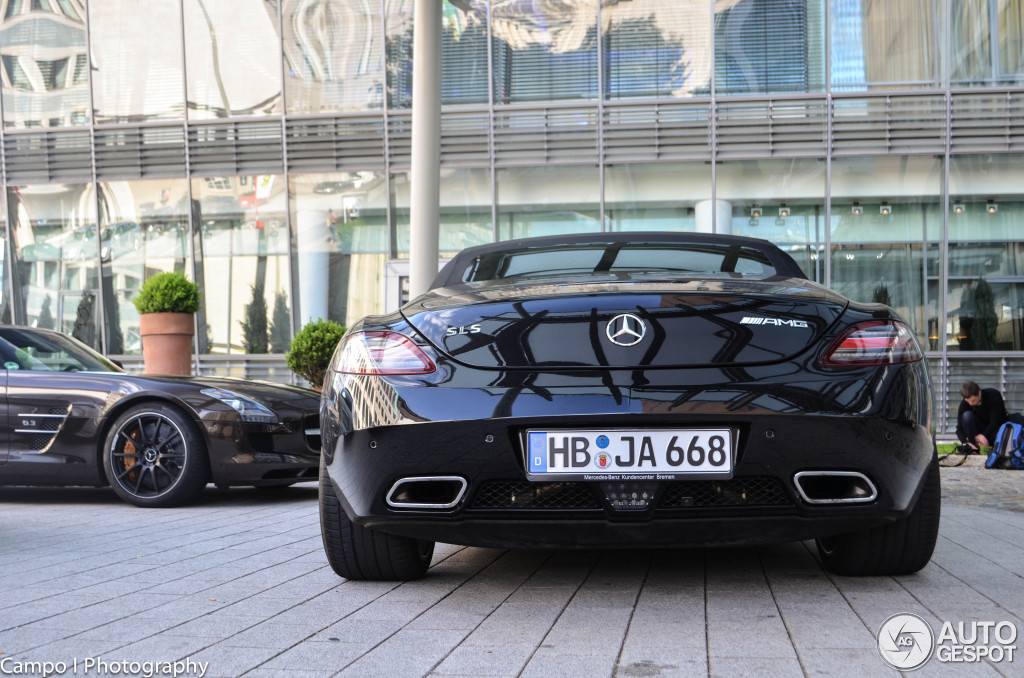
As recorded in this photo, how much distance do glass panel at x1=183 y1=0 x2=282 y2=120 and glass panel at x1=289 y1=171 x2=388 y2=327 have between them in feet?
5.18

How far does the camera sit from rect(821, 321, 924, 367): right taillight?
3.03 m

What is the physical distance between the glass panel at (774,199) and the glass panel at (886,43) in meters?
1.42

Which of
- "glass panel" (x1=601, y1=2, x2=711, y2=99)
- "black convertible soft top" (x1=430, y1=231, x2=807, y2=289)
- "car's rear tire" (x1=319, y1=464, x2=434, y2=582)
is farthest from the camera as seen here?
"glass panel" (x1=601, y1=2, x2=711, y2=99)

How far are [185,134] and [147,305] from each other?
19.0 ft

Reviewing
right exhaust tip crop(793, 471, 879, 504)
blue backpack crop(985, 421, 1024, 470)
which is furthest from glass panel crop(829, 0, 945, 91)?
right exhaust tip crop(793, 471, 879, 504)

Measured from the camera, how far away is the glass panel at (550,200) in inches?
637

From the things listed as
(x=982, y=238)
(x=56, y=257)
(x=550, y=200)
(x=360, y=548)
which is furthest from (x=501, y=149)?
(x=360, y=548)

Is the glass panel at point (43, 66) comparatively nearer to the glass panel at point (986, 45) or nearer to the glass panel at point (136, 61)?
the glass panel at point (136, 61)

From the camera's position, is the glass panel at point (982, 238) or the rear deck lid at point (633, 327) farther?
the glass panel at point (982, 238)

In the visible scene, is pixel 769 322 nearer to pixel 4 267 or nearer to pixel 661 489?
pixel 661 489

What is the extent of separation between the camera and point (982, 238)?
617 inches

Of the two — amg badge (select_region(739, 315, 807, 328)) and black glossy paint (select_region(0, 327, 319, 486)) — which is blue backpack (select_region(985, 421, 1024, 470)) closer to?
black glossy paint (select_region(0, 327, 319, 486))

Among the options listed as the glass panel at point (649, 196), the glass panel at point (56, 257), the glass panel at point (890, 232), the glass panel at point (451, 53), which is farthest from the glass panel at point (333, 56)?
the glass panel at point (890, 232)

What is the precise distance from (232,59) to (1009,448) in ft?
43.0
